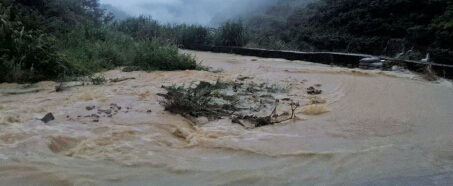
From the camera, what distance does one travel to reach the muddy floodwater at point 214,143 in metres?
3.17

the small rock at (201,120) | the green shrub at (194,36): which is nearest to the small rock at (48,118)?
the small rock at (201,120)

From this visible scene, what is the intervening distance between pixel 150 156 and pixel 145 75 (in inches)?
189

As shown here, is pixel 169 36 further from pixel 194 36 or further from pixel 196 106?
pixel 196 106

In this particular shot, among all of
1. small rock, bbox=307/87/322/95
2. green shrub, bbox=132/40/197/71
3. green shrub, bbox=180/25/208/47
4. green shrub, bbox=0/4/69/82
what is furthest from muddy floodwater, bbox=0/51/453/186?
green shrub, bbox=180/25/208/47

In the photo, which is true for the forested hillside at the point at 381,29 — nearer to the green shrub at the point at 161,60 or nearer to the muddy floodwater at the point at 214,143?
the green shrub at the point at 161,60

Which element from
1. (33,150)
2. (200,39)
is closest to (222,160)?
(33,150)

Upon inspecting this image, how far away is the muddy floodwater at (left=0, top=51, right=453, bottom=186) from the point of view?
3.17 meters

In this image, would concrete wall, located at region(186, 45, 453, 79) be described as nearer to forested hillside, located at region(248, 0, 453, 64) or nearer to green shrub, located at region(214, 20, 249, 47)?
green shrub, located at region(214, 20, 249, 47)

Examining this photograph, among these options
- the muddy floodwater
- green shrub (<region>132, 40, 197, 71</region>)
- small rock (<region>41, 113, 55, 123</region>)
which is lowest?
the muddy floodwater

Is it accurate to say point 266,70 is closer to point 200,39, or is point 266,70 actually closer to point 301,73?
point 301,73

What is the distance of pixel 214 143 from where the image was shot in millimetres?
3996

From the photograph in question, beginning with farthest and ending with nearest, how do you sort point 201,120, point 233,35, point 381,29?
point 233,35, point 381,29, point 201,120

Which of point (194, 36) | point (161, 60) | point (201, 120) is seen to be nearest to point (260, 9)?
point (194, 36)

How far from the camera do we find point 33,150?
361cm
